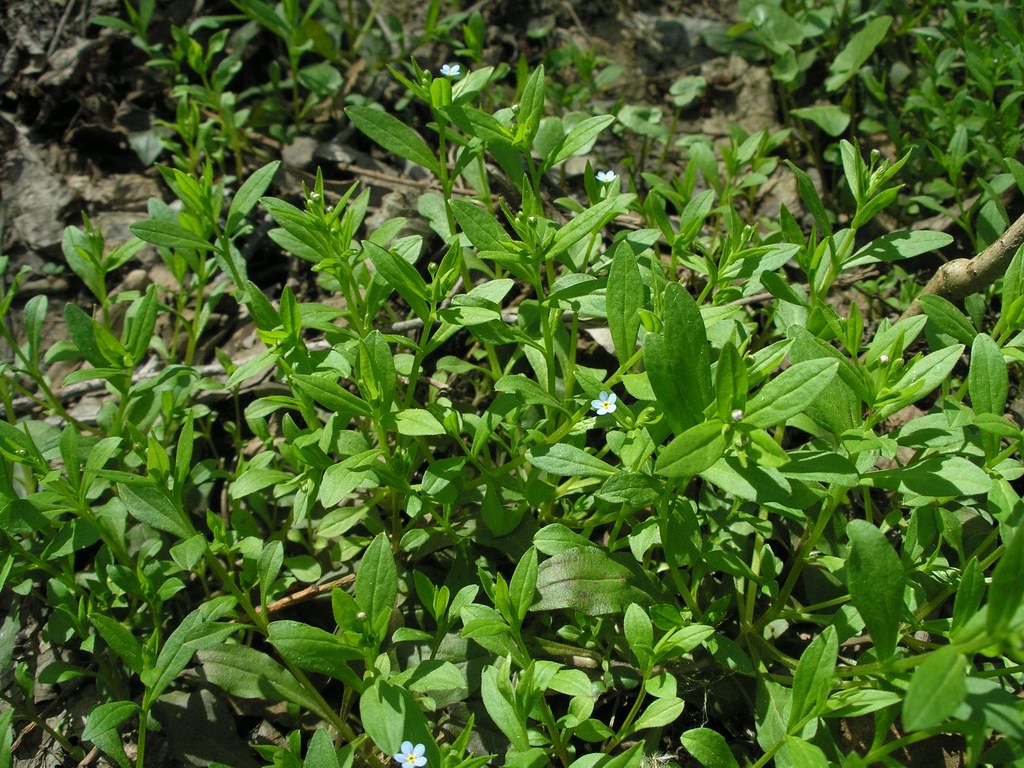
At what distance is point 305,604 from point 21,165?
3562 mm

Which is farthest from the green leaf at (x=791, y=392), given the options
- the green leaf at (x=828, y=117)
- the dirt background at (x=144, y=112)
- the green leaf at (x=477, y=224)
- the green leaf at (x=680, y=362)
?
the green leaf at (x=828, y=117)

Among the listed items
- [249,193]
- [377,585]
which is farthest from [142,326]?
[377,585]

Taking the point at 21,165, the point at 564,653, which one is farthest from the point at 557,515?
the point at 21,165

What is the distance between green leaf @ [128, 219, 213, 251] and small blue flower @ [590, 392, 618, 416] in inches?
73.4

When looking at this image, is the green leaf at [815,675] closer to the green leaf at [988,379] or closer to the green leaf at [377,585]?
the green leaf at [988,379]

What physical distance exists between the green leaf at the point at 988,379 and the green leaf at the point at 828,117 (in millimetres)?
2447

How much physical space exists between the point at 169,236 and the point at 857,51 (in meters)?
4.00

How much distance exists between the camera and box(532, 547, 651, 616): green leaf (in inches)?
114

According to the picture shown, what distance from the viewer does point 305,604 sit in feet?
11.4

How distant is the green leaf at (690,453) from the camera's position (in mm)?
2252

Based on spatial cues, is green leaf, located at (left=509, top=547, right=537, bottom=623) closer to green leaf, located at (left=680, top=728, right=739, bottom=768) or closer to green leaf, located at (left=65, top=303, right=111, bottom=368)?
green leaf, located at (left=680, top=728, right=739, bottom=768)

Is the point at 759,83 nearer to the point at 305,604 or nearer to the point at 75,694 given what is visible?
the point at 305,604

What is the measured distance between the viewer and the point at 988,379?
2.64 m

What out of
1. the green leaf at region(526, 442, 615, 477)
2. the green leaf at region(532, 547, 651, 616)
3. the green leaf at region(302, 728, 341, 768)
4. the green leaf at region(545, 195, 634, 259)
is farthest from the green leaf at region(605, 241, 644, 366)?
the green leaf at region(302, 728, 341, 768)
